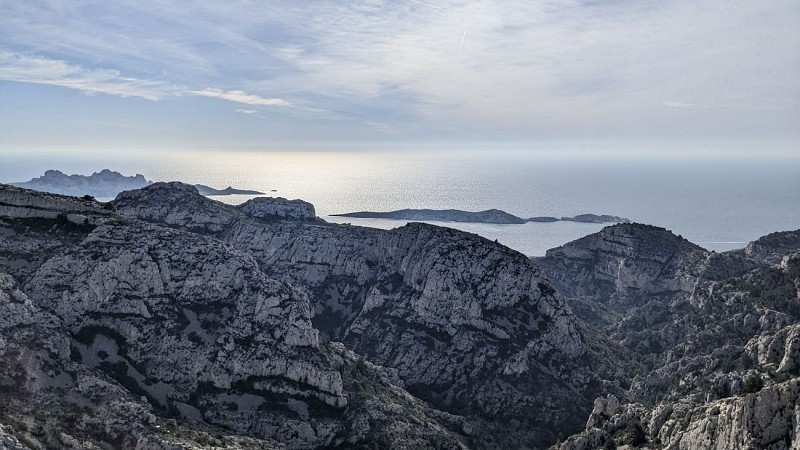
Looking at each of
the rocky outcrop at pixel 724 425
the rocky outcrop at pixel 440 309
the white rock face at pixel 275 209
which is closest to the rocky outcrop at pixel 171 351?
the rocky outcrop at pixel 440 309

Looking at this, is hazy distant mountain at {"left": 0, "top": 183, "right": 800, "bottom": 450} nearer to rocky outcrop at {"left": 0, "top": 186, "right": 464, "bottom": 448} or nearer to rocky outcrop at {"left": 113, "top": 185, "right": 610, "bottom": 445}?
rocky outcrop at {"left": 0, "top": 186, "right": 464, "bottom": 448}

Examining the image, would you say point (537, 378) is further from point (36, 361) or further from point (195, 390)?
point (36, 361)

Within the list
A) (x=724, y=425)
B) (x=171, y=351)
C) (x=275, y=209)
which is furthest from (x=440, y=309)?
(x=724, y=425)

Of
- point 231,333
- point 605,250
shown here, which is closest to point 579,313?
point 605,250

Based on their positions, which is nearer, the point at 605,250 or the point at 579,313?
the point at 579,313

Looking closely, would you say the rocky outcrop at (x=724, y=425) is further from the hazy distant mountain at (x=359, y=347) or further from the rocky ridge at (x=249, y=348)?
the rocky ridge at (x=249, y=348)
